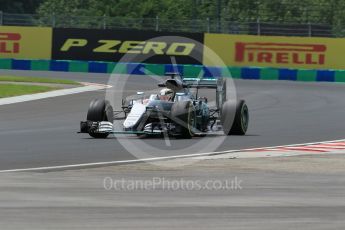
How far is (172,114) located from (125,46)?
898 inches

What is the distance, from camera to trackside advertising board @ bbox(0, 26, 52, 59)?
38.9m

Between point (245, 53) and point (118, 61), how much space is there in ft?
15.4

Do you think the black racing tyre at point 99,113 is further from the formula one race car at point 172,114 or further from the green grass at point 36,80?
the green grass at point 36,80

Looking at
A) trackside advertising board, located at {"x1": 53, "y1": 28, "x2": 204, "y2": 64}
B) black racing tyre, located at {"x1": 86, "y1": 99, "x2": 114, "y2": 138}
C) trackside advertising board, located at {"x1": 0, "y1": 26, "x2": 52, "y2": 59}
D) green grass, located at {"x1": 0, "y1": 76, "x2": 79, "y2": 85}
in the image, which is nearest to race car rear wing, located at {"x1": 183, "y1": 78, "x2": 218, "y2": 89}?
black racing tyre, located at {"x1": 86, "y1": 99, "x2": 114, "y2": 138}

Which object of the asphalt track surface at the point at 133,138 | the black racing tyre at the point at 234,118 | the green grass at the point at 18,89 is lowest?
the green grass at the point at 18,89

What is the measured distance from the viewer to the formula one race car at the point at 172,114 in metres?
15.9

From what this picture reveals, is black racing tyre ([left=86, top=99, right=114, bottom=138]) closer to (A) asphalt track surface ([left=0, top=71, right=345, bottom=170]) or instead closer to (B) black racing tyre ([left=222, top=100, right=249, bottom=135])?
(A) asphalt track surface ([left=0, top=71, right=345, bottom=170])

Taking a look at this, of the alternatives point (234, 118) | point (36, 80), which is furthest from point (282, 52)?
point (234, 118)

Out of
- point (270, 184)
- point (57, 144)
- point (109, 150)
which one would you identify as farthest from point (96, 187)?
point (57, 144)

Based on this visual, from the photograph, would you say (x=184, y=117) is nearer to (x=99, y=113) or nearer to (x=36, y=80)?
(x=99, y=113)

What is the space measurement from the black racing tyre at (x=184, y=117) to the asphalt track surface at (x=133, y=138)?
7.1 inches

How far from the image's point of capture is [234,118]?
674 inches

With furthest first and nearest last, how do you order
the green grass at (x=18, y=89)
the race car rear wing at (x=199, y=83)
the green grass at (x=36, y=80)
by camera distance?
the green grass at (x=36, y=80) → the green grass at (x=18, y=89) → the race car rear wing at (x=199, y=83)

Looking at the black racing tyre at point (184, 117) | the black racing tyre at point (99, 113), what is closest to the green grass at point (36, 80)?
the black racing tyre at point (99, 113)
